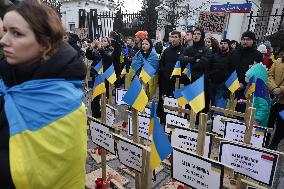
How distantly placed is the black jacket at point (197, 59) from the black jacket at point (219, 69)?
0.32m

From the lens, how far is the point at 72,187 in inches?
57.0

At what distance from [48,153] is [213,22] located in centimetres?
881

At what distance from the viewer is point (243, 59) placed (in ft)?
18.8

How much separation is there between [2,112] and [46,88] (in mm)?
221

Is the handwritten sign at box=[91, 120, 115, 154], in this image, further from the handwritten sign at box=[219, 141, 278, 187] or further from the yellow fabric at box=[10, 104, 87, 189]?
the yellow fabric at box=[10, 104, 87, 189]

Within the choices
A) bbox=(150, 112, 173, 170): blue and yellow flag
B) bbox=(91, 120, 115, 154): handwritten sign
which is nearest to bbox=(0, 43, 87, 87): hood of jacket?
bbox=(150, 112, 173, 170): blue and yellow flag

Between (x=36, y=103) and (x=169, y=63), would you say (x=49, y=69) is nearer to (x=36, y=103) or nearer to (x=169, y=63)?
(x=36, y=103)

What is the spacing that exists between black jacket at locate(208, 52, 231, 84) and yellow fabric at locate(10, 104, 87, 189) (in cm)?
498

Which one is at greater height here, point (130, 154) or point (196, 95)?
point (196, 95)

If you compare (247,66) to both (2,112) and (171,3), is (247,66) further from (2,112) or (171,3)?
(171,3)

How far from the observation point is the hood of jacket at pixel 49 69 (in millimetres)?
1307

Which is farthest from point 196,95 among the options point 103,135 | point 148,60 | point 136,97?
point 148,60

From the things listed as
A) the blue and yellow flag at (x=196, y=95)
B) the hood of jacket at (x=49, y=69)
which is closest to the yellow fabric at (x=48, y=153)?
the hood of jacket at (x=49, y=69)

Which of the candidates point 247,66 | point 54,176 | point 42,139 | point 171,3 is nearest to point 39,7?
point 42,139
